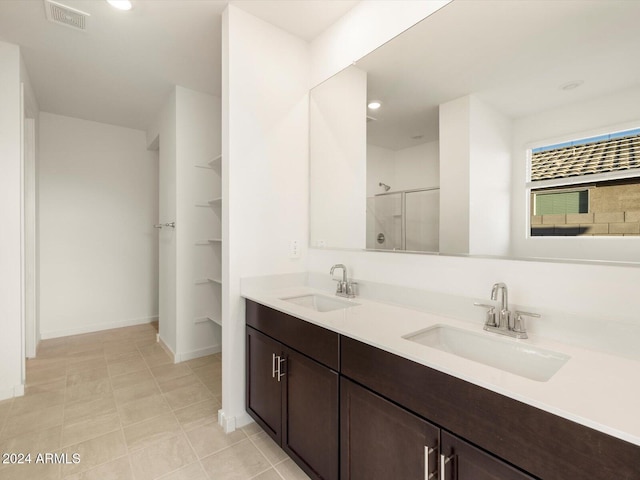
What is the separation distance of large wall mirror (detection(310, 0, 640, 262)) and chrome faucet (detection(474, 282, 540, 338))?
7.1 inches

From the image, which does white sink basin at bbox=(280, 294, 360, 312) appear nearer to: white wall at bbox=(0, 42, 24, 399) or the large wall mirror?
the large wall mirror

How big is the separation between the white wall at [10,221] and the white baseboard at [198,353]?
3.76 ft

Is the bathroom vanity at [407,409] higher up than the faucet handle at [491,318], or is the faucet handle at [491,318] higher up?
the faucet handle at [491,318]

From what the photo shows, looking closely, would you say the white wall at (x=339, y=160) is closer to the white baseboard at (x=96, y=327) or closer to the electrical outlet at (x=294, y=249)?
the electrical outlet at (x=294, y=249)

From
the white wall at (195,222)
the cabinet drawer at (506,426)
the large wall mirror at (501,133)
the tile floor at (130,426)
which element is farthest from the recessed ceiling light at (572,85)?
the white wall at (195,222)

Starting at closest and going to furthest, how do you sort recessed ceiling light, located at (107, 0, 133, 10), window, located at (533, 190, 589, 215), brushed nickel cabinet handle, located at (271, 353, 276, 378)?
window, located at (533, 190, 589, 215), brushed nickel cabinet handle, located at (271, 353, 276, 378), recessed ceiling light, located at (107, 0, 133, 10)

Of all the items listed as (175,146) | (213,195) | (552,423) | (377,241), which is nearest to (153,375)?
(213,195)

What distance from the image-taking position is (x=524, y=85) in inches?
50.5

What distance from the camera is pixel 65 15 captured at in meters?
2.00

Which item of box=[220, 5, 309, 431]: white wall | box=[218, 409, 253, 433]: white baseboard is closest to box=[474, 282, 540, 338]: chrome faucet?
box=[220, 5, 309, 431]: white wall

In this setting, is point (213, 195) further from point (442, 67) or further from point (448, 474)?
point (448, 474)

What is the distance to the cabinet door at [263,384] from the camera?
1.72 meters

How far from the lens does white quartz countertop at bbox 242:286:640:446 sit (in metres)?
0.70

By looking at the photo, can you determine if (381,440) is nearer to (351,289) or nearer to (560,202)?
(351,289)
